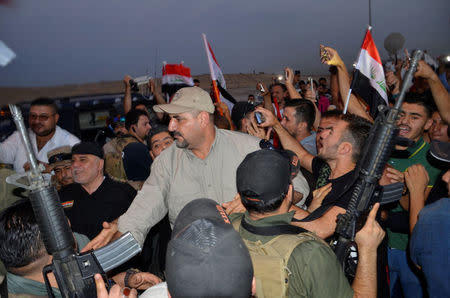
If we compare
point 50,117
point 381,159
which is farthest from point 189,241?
point 50,117

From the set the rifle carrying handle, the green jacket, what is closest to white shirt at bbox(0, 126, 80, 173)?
the rifle carrying handle

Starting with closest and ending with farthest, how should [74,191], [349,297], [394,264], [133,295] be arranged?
1. [133,295]
2. [349,297]
3. [394,264]
4. [74,191]

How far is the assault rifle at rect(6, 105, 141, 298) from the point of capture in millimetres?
1852

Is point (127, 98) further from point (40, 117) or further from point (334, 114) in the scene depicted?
point (334, 114)

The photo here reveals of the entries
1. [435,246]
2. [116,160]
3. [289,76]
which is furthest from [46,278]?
[289,76]

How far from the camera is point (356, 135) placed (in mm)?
3064

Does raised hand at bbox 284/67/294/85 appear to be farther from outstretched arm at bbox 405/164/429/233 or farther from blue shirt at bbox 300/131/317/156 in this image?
outstretched arm at bbox 405/164/429/233

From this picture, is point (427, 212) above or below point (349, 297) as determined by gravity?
above

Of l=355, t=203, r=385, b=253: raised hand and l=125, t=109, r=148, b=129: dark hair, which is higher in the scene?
l=355, t=203, r=385, b=253: raised hand

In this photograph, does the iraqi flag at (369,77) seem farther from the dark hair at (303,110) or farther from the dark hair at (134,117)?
the dark hair at (134,117)

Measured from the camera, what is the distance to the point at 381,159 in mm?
2211

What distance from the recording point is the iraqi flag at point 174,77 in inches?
290

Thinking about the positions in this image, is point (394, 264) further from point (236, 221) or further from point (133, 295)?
point (133, 295)

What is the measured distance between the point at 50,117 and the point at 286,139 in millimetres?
3183
